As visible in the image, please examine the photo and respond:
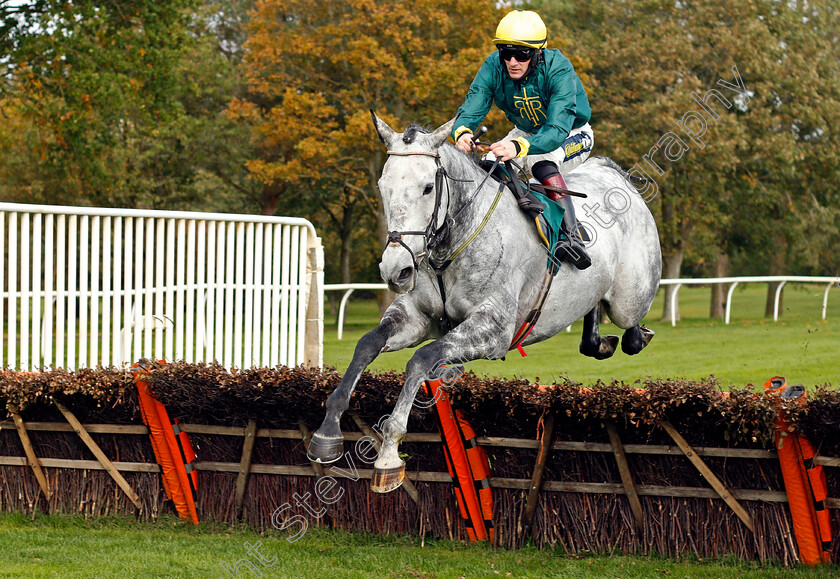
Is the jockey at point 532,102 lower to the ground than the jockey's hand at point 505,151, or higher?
higher

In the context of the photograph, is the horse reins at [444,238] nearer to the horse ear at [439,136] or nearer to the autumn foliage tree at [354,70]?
the horse ear at [439,136]

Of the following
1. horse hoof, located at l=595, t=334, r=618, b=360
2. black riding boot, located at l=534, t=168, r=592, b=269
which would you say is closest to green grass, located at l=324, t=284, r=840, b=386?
horse hoof, located at l=595, t=334, r=618, b=360

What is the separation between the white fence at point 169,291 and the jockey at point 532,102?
364cm

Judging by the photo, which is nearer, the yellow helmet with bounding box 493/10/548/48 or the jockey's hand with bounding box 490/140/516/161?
the jockey's hand with bounding box 490/140/516/161

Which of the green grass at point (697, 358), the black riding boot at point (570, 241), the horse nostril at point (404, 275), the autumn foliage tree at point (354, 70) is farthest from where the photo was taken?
the autumn foliage tree at point (354, 70)

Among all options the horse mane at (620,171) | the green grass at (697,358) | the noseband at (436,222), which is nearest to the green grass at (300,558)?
the noseband at (436,222)

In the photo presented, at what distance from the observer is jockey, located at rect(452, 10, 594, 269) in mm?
4684

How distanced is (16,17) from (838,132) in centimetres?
1981

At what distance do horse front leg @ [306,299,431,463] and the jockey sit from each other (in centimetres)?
87

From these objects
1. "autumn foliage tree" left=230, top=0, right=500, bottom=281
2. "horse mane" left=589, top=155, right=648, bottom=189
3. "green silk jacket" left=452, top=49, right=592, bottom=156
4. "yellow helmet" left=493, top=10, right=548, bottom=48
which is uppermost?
"autumn foliage tree" left=230, top=0, right=500, bottom=281

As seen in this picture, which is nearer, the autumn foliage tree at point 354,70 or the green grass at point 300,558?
the green grass at point 300,558

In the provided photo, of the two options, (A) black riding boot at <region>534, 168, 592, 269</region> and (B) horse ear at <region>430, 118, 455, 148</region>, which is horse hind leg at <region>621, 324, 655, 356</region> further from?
(B) horse ear at <region>430, 118, 455, 148</region>

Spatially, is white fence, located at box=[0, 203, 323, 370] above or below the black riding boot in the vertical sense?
below

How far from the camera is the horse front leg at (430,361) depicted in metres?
3.94
